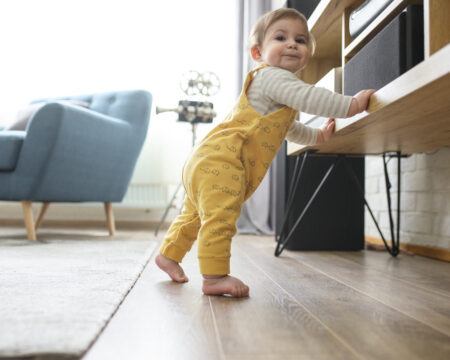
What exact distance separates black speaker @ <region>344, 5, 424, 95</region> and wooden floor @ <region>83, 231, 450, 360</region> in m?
0.45

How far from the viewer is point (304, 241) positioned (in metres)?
2.06

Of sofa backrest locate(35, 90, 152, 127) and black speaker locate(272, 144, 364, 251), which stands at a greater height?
sofa backrest locate(35, 90, 152, 127)

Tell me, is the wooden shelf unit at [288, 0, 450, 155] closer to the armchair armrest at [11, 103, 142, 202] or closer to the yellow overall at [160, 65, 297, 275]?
the yellow overall at [160, 65, 297, 275]

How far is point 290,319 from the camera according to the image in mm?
829

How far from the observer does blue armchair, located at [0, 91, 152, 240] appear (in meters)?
2.16

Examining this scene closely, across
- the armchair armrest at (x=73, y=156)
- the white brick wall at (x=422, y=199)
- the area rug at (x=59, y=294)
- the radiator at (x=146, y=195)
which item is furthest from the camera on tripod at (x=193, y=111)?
the area rug at (x=59, y=294)

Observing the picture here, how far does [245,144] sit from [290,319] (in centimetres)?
42

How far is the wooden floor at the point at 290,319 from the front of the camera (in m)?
0.65

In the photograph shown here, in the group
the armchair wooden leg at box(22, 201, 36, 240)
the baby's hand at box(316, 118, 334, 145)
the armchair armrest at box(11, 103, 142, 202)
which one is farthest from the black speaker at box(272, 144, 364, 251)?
the armchair wooden leg at box(22, 201, 36, 240)

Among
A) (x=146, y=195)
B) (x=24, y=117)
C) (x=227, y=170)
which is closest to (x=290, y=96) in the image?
(x=227, y=170)

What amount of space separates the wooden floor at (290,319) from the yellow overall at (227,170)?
0.10 meters

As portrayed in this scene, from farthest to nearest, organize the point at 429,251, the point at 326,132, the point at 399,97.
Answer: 1. the point at 429,251
2. the point at 326,132
3. the point at 399,97

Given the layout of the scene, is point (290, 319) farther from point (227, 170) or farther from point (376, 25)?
point (376, 25)

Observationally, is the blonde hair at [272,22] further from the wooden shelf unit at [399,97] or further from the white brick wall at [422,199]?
the white brick wall at [422,199]
